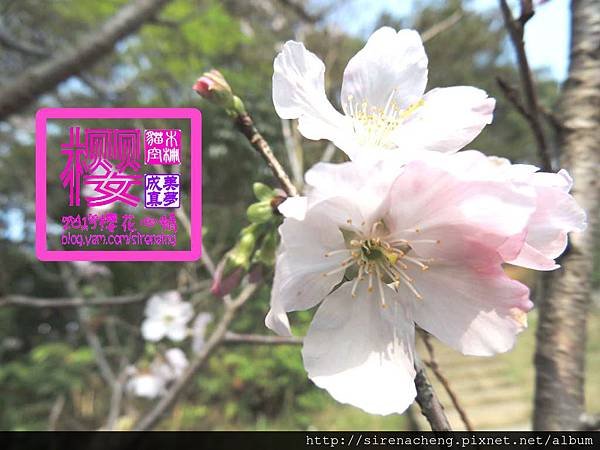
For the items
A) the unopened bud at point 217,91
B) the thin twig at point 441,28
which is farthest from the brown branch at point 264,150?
the thin twig at point 441,28

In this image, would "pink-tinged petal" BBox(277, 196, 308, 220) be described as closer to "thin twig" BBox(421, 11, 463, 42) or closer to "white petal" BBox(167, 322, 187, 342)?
"thin twig" BBox(421, 11, 463, 42)

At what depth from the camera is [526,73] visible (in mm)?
545

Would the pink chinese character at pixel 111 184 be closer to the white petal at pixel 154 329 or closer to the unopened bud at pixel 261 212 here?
the unopened bud at pixel 261 212

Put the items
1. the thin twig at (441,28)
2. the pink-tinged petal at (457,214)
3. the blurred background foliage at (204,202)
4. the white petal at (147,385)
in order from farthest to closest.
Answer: the white petal at (147,385)
the blurred background foliage at (204,202)
the thin twig at (441,28)
the pink-tinged petal at (457,214)

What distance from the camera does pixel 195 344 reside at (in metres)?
1.91

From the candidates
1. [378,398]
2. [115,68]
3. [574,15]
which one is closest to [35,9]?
[115,68]

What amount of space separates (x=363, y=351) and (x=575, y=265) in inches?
18.1

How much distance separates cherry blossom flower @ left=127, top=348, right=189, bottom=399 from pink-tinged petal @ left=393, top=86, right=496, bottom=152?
5.66 ft

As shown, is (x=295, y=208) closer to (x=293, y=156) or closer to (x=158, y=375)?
(x=293, y=156)

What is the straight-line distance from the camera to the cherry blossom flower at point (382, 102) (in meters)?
0.32

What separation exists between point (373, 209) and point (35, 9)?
4.81 meters

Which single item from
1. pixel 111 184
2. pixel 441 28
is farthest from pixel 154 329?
pixel 441 28

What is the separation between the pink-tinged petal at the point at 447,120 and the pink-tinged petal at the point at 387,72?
0.03 metres

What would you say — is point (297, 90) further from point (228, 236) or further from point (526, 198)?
point (228, 236)
